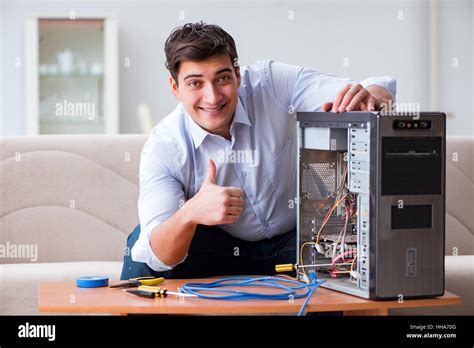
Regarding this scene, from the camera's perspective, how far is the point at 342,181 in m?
1.70

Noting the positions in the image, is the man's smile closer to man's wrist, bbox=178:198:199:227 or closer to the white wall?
man's wrist, bbox=178:198:199:227

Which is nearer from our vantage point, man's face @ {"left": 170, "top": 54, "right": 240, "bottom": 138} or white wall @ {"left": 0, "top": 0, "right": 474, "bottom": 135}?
man's face @ {"left": 170, "top": 54, "right": 240, "bottom": 138}

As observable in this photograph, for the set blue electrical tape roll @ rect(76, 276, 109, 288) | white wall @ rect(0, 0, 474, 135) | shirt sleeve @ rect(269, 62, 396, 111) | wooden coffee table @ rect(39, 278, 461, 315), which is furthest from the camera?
white wall @ rect(0, 0, 474, 135)

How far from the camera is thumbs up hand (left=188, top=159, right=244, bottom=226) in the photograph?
1520 millimetres

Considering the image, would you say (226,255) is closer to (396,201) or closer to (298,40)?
(396,201)

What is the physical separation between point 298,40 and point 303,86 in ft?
10.0

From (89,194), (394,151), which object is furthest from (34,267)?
(394,151)

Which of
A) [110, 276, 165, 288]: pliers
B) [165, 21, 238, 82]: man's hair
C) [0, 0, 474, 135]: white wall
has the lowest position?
[110, 276, 165, 288]: pliers

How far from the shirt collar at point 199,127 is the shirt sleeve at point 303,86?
0.43 feet

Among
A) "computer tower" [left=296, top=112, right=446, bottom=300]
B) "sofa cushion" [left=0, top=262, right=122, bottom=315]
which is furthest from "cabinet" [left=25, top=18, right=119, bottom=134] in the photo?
"computer tower" [left=296, top=112, right=446, bottom=300]

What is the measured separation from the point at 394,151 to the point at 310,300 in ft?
1.07

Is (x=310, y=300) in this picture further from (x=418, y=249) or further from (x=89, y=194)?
(x=89, y=194)

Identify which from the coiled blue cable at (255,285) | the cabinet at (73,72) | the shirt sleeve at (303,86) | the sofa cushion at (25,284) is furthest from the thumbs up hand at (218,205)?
the cabinet at (73,72)

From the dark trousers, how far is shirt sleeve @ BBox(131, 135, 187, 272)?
8 cm
